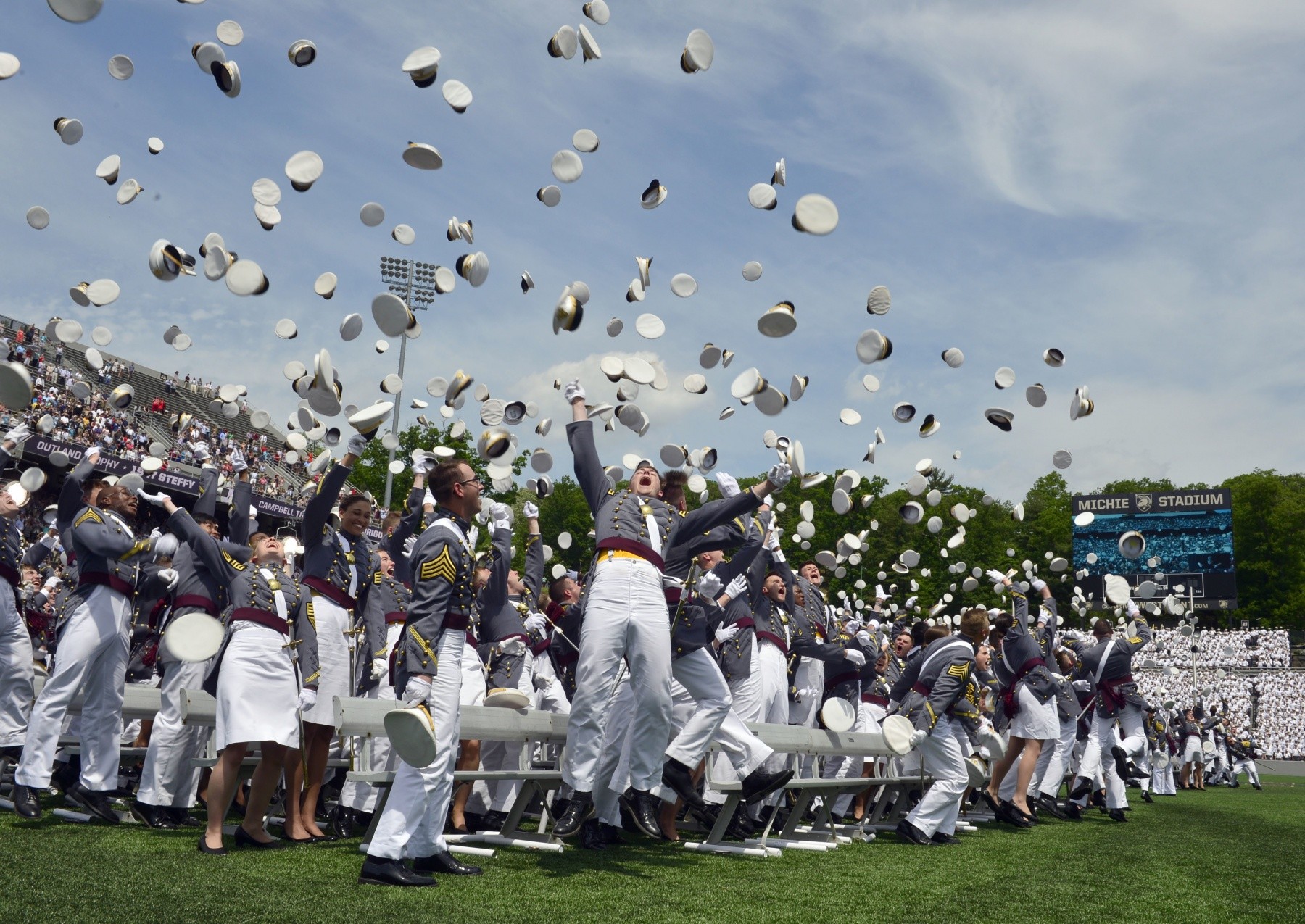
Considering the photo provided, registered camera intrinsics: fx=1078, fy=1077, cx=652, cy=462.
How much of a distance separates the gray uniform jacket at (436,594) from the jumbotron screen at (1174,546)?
3715cm

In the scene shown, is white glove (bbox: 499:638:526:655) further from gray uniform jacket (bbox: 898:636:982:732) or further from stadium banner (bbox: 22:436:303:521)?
stadium banner (bbox: 22:436:303:521)

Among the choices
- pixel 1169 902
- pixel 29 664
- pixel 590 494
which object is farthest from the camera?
pixel 29 664

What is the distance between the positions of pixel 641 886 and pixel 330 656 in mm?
2558

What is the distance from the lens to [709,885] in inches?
211

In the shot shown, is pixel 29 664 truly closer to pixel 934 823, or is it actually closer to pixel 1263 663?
pixel 934 823

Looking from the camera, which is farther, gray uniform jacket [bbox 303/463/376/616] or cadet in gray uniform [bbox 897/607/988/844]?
cadet in gray uniform [bbox 897/607/988/844]

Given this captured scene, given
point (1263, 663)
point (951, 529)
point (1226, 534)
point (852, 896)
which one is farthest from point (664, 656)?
point (1263, 663)

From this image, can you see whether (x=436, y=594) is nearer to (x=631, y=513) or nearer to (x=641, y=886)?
(x=631, y=513)

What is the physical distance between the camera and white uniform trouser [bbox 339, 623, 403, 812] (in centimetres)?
727

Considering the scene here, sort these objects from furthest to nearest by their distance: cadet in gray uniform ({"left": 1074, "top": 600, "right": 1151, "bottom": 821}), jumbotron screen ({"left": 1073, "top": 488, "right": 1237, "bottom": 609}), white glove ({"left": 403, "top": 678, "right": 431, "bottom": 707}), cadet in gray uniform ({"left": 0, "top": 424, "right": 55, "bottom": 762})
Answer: jumbotron screen ({"left": 1073, "top": 488, "right": 1237, "bottom": 609})
cadet in gray uniform ({"left": 1074, "top": 600, "right": 1151, "bottom": 821})
cadet in gray uniform ({"left": 0, "top": 424, "right": 55, "bottom": 762})
white glove ({"left": 403, "top": 678, "right": 431, "bottom": 707})

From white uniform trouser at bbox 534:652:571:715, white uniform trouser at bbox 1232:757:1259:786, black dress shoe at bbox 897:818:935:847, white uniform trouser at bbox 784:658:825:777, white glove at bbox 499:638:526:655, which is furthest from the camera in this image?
white uniform trouser at bbox 1232:757:1259:786

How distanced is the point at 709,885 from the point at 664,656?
4.26 ft

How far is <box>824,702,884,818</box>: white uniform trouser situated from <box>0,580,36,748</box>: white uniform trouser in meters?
6.07

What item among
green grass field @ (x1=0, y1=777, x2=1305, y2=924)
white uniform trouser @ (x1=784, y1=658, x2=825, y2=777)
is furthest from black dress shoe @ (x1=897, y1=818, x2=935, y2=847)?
white uniform trouser @ (x1=784, y1=658, x2=825, y2=777)
